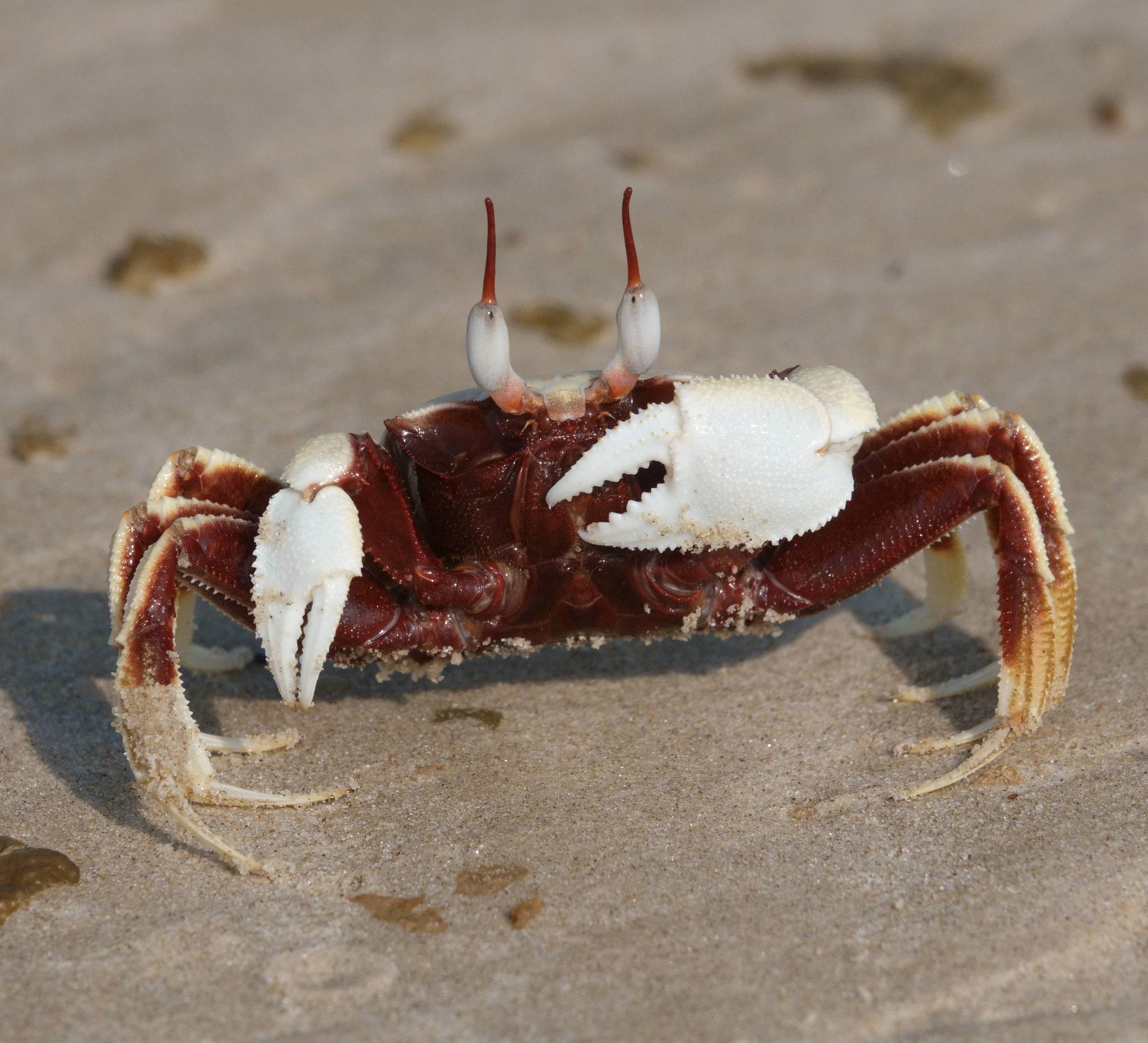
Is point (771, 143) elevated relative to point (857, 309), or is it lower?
elevated

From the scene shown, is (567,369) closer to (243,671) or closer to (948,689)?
(243,671)

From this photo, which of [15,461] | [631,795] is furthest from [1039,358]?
[15,461]

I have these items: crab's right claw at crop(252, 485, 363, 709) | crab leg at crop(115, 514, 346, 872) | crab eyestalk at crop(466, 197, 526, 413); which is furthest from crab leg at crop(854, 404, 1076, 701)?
crab leg at crop(115, 514, 346, 872)

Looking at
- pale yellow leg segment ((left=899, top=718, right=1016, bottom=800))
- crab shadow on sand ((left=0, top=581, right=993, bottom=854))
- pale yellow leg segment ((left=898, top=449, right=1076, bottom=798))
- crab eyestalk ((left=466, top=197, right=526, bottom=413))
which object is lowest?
crab shadow on sand ((left=0, top=581, right=993, bottom=854))

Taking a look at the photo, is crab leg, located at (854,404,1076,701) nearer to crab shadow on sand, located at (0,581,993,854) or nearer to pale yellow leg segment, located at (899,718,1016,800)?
pale yellow leg segment, located at (899,718,1016,800)

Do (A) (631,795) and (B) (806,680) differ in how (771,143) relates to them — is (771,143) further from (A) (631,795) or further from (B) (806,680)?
(A) (631,795)

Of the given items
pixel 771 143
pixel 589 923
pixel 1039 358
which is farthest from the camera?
pixel 771 143
